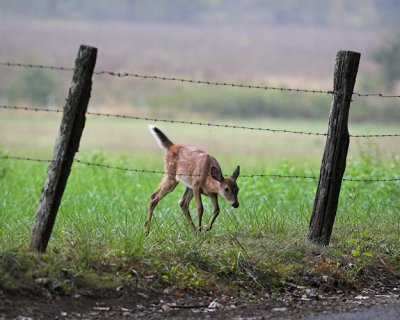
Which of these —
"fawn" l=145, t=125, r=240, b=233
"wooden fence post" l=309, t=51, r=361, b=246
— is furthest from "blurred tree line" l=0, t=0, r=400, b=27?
"wooden fence post" l=309, t=51, r=361, b=246

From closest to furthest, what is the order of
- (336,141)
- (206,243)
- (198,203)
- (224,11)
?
(206,243) < (336,141) < (198,203) < (224,11)

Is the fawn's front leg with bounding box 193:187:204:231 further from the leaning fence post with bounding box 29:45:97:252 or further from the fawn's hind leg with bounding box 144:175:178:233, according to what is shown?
the leaning fence post with bounding box 29:45:97:252

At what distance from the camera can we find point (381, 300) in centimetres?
955

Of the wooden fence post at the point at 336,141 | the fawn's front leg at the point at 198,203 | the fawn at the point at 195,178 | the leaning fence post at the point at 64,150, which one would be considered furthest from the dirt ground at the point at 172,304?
the fawn's front leg at the point at 198,203

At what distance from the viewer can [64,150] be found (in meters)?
9.02

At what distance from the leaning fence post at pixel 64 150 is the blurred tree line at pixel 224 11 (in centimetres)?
5686

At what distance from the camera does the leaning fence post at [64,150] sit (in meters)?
9.01

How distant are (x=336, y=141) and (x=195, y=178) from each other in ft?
5.85

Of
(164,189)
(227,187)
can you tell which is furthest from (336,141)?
(164,189)

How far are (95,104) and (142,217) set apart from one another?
113 ft

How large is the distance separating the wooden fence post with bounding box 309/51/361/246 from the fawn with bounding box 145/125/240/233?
1035 mm

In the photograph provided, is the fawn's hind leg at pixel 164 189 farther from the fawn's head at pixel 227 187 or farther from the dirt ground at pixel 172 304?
the dirt ground at pixel 172 304

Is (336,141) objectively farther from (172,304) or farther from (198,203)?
(172,304)

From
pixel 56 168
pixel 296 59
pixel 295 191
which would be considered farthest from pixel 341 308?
pixel 296 59
